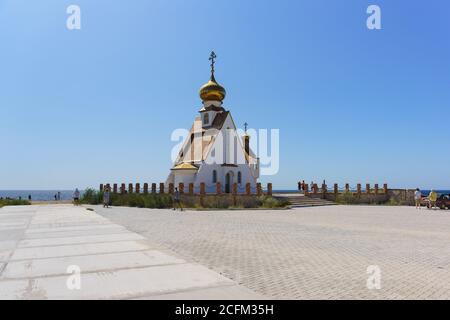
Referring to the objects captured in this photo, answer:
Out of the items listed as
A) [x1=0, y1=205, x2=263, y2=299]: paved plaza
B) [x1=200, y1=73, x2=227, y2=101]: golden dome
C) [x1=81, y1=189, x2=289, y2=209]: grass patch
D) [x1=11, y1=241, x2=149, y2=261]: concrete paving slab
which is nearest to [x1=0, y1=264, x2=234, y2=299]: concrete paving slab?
[x1=0, y1=205, x2=263, y2=299]: paved plaza

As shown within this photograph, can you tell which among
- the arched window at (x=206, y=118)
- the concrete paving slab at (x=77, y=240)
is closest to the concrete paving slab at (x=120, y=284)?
the concrete paving slab at (x=77, y=240)

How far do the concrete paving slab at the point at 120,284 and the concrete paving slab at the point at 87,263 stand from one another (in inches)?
15.4

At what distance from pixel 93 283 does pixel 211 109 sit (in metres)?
34.2

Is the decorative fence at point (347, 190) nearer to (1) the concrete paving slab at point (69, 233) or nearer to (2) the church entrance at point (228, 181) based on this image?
(2) the church entrance at point (228, 181)

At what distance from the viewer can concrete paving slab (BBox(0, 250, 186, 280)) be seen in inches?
253

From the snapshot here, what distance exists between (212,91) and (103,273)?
33950 mm

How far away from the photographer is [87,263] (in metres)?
7.18

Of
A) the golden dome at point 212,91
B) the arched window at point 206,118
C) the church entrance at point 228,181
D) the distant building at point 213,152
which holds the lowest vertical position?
the church entrance at point 228,181

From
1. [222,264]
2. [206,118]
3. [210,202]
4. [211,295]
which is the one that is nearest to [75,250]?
[222,264]

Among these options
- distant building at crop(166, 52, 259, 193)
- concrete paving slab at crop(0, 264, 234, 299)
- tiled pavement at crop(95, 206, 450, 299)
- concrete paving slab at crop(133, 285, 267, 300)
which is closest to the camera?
concrete paving slab at crop(133, 285, 267, 300)

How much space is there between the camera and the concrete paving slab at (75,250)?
8.08 m

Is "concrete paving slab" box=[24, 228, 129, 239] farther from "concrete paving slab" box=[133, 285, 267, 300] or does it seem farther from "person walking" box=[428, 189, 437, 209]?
"person walking" box=[428, 189, 437, 209]

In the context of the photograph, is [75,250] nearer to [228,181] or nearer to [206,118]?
[228,181]
